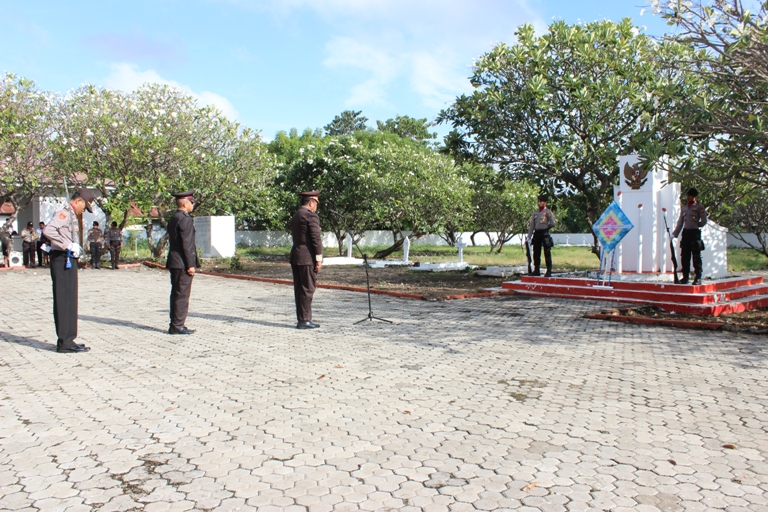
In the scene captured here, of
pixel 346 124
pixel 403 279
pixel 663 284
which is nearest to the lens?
pixel 663 284

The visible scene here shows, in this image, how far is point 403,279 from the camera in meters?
16.6

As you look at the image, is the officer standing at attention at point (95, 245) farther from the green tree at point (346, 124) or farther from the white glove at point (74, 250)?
the green tree at point (346, 124)

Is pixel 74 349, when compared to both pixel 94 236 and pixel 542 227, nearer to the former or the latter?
pixel 542 227

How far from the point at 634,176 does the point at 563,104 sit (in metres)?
3.05

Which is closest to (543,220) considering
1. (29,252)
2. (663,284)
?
(663,284)

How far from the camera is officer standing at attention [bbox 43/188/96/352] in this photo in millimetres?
6766

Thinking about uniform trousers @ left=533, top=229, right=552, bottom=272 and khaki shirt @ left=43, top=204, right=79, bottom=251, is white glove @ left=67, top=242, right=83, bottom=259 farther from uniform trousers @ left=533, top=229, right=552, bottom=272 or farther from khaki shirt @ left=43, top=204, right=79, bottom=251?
uniform trousers @ left=533, top=229, right=552, bottom=272

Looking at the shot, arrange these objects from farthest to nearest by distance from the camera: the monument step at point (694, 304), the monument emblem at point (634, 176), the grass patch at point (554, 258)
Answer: the grass patch at point (554, 258) < the monument emblem at point (634, 176) < the monument step at point (694, 304)

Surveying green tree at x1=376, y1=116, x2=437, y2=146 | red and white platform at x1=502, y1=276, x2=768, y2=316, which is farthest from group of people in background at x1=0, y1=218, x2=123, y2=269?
green tree at x1=376, y1=116, x2=437, y2=146

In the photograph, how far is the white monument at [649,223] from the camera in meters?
13.0

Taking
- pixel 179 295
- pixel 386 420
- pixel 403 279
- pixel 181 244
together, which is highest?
pixel 181 244

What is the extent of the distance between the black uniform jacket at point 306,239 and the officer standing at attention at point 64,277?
275 cm

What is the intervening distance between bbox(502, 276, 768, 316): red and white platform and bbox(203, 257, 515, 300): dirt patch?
1.40 meters

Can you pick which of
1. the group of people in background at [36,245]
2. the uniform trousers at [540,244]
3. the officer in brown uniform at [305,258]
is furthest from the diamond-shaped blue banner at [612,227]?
the group of people in background at [36,245]
